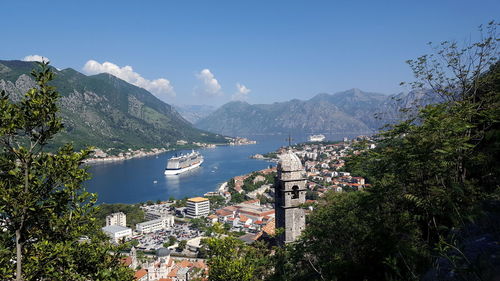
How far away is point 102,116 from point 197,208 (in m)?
110

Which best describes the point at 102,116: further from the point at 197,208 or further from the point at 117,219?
the point at 197,208

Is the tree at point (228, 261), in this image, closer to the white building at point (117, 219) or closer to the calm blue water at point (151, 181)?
the white building at point (117, 219)

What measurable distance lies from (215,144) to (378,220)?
488 feet

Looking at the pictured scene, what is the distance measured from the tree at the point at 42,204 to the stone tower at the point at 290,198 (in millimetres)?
7218

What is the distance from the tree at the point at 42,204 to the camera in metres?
3.40

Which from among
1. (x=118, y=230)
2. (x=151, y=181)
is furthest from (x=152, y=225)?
(x=151, y=181)

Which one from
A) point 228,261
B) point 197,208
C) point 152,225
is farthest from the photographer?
point 197,208

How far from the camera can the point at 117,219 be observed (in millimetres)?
36094

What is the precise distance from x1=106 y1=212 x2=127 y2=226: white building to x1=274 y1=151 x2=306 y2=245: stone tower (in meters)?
30.8

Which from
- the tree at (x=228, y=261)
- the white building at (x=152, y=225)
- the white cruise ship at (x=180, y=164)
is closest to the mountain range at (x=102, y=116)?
the white cruise ship at (x=180, y=164)

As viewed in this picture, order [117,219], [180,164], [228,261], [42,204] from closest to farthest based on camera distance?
1. [42,204]
2. [228,261]
3. [117,219]
4. [180,164]

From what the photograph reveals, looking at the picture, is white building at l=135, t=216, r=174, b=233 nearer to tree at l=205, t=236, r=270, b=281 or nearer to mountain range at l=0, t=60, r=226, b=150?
tree at l=205, t=236, r=270, b=281

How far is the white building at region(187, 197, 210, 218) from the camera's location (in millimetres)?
40469

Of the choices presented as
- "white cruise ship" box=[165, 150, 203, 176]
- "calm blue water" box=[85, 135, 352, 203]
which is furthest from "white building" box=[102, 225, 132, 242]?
"white cruise ship" box=[165, 150, 203, 176]
